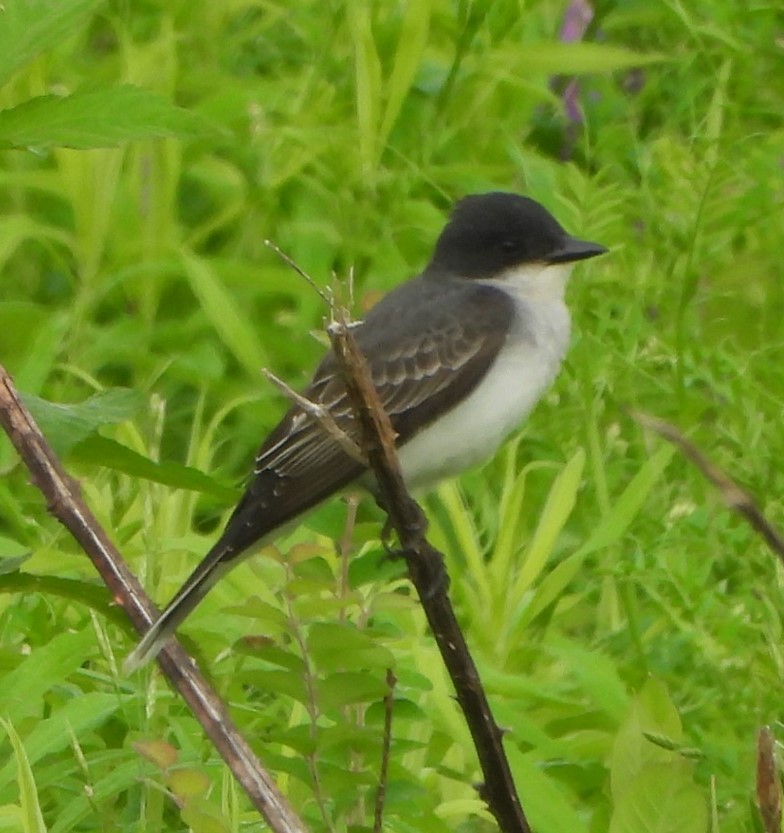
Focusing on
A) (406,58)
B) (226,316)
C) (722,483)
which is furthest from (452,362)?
(722,483)

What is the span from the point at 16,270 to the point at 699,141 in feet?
6.79

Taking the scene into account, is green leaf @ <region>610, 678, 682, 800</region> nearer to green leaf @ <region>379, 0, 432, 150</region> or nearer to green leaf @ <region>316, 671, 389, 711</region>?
green leaf @ <region>316, 671, 389, 711</region>

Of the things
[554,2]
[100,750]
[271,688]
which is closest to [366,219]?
[554,2]

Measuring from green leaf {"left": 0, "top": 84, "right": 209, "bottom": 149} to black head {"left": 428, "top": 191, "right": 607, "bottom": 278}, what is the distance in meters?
1.93

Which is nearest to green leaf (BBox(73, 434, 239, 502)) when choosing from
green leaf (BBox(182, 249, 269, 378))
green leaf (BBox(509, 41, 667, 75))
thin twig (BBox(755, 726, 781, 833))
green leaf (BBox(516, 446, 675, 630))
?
thin twig (BBox(755, 726, 781, 833))

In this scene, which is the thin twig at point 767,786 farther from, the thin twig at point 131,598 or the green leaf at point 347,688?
the green leaf at point 347,688

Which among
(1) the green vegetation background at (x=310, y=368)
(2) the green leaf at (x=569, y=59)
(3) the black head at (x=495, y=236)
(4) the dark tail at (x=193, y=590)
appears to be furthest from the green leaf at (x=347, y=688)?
(2) the green leaf at (x=569, y=59)

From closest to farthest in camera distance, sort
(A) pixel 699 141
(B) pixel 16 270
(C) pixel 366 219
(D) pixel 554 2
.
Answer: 1. (A) pixel 699 141
2. (C) pixel 366 219
3. (B) pixel 16 270
4. (D) pixel 554 2

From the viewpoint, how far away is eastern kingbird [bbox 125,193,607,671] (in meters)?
3.14

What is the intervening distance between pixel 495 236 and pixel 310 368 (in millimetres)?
784

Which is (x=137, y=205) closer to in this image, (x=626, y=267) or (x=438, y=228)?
(x=438, y=228)

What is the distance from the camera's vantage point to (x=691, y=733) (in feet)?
8.77

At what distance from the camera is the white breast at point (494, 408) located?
3.28 m

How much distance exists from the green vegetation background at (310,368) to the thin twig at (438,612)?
0.27ft
